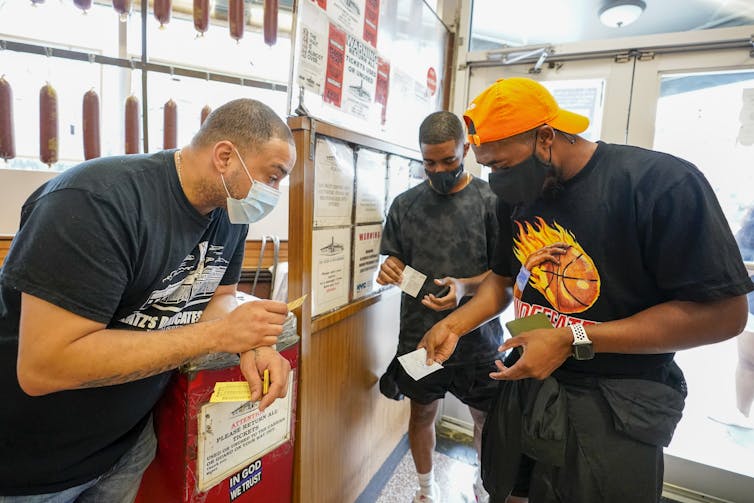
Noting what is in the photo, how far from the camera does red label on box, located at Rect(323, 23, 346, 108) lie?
1249 mm

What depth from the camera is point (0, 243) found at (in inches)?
62.1

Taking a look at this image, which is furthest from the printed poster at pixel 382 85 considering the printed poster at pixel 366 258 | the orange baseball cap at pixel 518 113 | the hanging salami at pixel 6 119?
the hanging salami at pixel 6 119

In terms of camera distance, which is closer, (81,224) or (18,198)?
(81,224)

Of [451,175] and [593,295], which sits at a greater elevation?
[451,175]

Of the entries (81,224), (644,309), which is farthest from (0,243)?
(644,309)

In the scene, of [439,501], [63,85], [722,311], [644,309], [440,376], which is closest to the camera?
[722,311]

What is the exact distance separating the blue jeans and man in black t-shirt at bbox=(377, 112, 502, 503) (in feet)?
3.09

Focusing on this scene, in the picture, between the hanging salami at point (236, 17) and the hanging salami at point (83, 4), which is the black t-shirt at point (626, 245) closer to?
the hanging salami at point (236, 17)

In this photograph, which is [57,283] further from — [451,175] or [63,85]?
[63,85]

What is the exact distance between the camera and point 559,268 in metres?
0.99

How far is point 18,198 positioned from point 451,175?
2559 mm

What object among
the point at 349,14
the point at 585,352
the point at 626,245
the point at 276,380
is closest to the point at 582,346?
the point at 585,352

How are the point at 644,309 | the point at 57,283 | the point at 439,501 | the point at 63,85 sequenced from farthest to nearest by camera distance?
1. the point at 63,85
2. the point at 439,501
3. the point at 644,309
4. the point at 57,283

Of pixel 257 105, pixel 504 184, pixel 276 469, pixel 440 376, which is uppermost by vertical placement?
pixel 257 105
